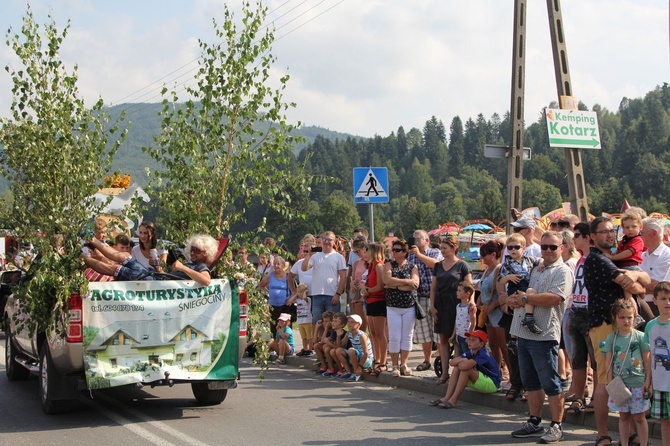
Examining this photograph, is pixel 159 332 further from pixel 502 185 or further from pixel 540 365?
pixel 502 185

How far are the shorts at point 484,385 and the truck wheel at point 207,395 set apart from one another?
2890 mm

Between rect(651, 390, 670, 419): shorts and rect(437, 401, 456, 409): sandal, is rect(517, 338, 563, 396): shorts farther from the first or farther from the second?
rect(437, 401, 456, 409): sandal

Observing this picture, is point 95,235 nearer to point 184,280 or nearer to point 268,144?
point 184,280

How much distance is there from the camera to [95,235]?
31.0 feet

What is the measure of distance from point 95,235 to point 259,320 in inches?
84.0

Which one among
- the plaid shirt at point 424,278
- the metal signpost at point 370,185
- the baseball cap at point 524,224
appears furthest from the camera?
the metal signpost at point 370,185

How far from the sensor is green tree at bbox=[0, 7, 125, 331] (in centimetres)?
909

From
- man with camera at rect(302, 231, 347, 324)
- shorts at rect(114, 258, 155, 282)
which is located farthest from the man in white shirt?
man with camera at rect(302, 231, 347, 324)

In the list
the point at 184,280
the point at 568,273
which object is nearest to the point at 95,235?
the point at 184,280

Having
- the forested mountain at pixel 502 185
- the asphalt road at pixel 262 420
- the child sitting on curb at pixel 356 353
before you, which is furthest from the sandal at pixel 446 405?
the forested mountain at pixel 502 185

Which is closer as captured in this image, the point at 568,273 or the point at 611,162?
the point at 568,273

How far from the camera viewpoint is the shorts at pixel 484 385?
966 cm

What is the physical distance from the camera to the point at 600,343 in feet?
24.4

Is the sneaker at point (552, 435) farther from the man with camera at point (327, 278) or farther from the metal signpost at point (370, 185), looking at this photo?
the metal signpost at point (370, 185)
